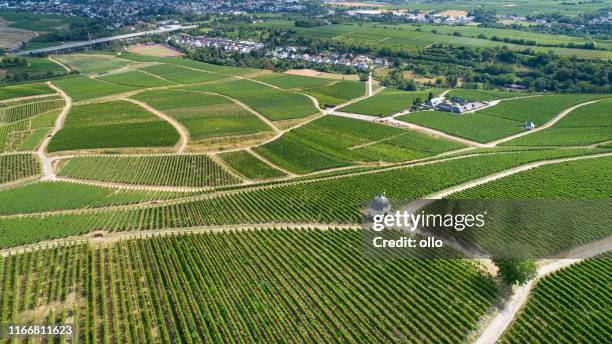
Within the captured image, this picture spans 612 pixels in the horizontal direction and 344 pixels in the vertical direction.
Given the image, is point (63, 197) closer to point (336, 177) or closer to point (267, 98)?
point (336, 177)

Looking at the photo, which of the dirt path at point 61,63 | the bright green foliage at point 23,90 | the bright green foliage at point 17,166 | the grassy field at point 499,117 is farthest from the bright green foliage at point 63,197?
the dirt path at point 61,63

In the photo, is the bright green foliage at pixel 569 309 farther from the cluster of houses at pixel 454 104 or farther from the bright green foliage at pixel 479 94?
the bright green foliage at pixel 479 94

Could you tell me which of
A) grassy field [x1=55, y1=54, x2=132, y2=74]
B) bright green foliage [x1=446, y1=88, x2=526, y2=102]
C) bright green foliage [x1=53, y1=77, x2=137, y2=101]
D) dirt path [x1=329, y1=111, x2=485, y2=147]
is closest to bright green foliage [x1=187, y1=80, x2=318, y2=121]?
dirt path [x1=329, y1=111, x2=485, y2=147]

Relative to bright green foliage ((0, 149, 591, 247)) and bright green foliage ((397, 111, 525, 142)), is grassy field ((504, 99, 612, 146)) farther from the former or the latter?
bright green foliage ((0, 149, 591, 247))

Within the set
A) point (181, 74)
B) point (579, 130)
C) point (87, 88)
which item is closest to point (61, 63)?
point (87, 88)

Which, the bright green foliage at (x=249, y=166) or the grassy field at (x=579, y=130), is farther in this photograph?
the grassy field at (x=579, y=130)

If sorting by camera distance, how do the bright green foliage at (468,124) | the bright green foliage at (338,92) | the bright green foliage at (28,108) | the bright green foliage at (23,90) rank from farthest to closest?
the bright green foliage at (338,92) < the bright green foliage at (23,90) < the bright green foliage at (28,108) < the bright green foliage at (468,124)

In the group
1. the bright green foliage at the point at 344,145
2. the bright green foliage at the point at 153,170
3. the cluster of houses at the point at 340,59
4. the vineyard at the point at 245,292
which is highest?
the cluster of houses at the point at 340,59
